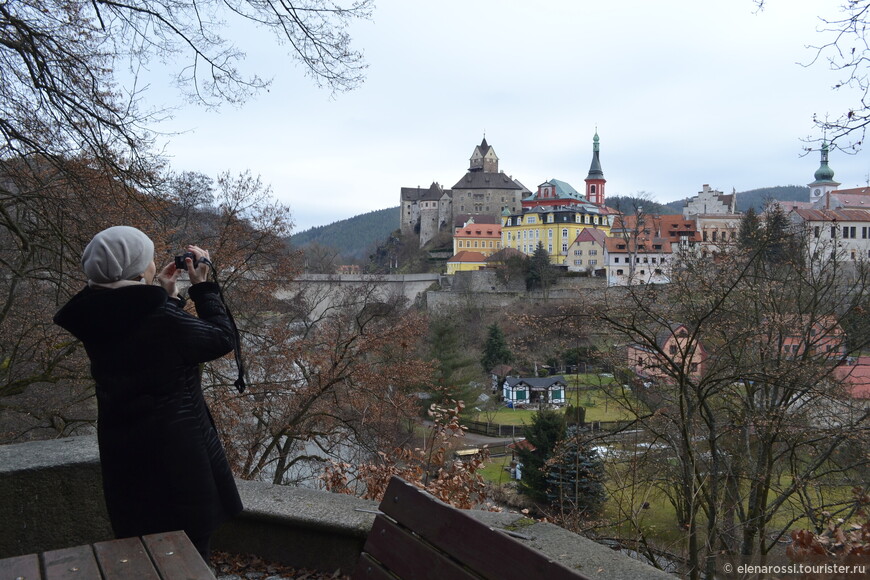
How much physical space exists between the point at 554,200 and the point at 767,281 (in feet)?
227

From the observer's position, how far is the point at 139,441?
2.26 m

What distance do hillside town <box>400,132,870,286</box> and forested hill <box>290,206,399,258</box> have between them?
26.3 m

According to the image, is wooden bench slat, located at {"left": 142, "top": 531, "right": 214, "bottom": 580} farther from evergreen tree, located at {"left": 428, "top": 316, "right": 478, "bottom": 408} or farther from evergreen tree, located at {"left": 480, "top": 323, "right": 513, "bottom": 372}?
evergreen tree, located at {"left": 480, "top": 323, "right": 513, "bottom": 372}

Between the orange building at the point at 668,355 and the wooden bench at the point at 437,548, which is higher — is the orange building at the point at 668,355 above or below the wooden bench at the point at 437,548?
below

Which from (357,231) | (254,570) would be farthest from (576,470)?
(357,231)

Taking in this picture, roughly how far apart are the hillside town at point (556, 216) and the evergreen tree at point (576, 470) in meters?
30.0

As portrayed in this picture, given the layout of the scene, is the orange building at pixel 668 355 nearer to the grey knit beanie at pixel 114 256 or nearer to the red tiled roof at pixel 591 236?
the grey knit beanie at pixel 114 256

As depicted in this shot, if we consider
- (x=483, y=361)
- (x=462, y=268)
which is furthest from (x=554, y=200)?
(x=483, y=361)

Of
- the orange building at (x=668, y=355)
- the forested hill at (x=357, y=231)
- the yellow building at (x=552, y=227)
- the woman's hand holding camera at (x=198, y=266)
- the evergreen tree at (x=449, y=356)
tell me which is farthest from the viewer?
the forested hill at (x=357, y=231)

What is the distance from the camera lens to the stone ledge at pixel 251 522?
112 inches

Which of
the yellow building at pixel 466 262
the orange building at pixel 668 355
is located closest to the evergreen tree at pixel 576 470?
the orange building at pixel 668 355

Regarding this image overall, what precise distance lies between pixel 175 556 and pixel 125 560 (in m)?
0.13

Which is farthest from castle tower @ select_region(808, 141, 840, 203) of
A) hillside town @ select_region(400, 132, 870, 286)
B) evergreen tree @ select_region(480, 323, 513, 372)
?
evergreen tree @ select_region(480, 323, 513, 372)

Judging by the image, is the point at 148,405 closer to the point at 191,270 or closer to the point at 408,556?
the point at 191,270
